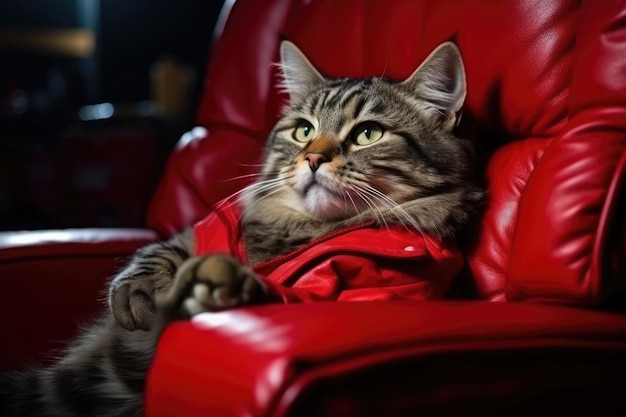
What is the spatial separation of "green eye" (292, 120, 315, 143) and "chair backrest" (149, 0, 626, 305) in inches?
8.3

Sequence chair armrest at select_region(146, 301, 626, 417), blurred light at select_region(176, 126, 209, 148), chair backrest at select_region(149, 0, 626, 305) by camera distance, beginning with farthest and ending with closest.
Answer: blurred light at select_region(176, 126, 209, 148)
chair backrest at select_region(149, 0, 626, 305)
chair armrest at select_region(146, 301, 626, 417)

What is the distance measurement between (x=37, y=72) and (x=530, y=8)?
2.99 meters

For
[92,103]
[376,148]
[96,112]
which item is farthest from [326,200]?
[92,103]

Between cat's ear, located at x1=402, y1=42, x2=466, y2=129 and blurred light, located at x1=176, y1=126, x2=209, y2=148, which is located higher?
cat's ear, located at x1=402, y1=42, x2=466, y2=129

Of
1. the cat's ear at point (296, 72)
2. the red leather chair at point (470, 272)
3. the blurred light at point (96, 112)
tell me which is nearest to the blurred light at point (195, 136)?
the red leather chair at point (470, 272)

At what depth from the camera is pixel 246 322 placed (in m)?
0.72

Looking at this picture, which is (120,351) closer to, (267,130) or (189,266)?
(189,266)

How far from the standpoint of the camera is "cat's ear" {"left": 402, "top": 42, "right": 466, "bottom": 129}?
116 cm

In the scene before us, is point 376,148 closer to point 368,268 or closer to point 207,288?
point 368,268

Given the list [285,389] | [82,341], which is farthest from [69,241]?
[285,389]

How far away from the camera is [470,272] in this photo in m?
1.16

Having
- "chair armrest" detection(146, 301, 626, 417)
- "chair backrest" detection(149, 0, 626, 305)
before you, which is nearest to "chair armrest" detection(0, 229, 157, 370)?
"chair backrest" detection(149, 0, 626, 305)

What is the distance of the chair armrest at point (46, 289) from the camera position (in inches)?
53.2

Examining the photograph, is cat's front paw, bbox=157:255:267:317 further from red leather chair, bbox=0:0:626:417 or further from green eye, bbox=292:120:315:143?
green eye, bbox=292:120:315:143
